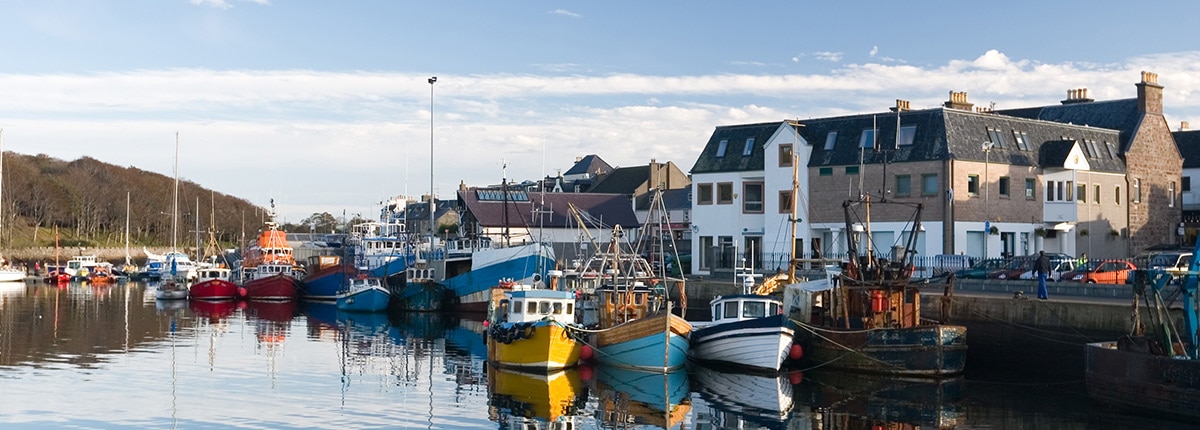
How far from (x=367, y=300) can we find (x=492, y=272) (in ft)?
24.9

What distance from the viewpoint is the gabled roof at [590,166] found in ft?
384

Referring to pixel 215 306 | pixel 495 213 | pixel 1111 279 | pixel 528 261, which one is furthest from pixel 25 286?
pixel 1111 279

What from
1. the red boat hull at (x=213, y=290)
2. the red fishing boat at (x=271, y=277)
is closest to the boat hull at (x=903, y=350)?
the red fishing boat at (x=271, y=277)

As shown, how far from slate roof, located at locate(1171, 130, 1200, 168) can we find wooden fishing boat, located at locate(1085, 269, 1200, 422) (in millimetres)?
43355

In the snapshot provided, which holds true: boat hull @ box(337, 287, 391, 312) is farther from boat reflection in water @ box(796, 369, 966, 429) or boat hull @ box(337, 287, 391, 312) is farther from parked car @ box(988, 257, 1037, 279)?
boat reflection in water @ box(796, 369, 966, 429)

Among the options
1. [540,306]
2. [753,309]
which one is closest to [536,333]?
[540,306]

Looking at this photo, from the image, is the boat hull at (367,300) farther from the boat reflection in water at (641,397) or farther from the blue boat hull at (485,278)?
the boat reflection in water at (641,397)

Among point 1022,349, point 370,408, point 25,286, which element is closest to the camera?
point 370,408

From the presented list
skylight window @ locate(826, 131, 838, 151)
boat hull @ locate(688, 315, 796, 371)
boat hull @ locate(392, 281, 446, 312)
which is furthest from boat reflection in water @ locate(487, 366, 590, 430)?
boat hull @ locate(392, 281, 446, 312)

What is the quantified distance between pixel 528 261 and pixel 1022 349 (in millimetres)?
27538

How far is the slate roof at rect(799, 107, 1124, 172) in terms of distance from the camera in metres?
50.8

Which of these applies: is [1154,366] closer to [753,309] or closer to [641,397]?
[641,397]

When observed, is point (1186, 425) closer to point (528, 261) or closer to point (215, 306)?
point (528, 261)

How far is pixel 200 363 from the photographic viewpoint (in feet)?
116
